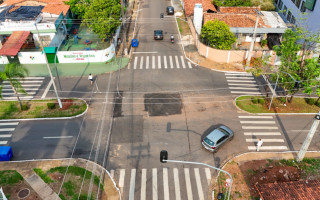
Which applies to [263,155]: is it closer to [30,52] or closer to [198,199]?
[198,199]

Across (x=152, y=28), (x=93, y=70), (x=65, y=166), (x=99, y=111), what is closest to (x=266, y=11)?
(x=152, y=28)

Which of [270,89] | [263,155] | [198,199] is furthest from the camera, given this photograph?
[270,89]

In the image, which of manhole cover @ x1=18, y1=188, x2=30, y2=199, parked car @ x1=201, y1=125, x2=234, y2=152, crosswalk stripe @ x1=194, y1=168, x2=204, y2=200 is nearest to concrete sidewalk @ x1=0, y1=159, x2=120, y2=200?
manhole cover @ x1=18, y1=188, x2=30, y2=199

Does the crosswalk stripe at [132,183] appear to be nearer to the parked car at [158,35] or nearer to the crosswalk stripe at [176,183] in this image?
the crosswalk stripe at [176,183]

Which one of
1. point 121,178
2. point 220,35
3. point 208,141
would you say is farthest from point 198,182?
point 220,35

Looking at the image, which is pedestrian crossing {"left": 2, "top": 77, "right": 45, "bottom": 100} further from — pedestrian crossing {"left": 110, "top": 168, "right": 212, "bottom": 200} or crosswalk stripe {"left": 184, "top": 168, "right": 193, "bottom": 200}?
crosswalk stripe {"left": 184, "top": 168, "right": 193, "bottom": 200}
